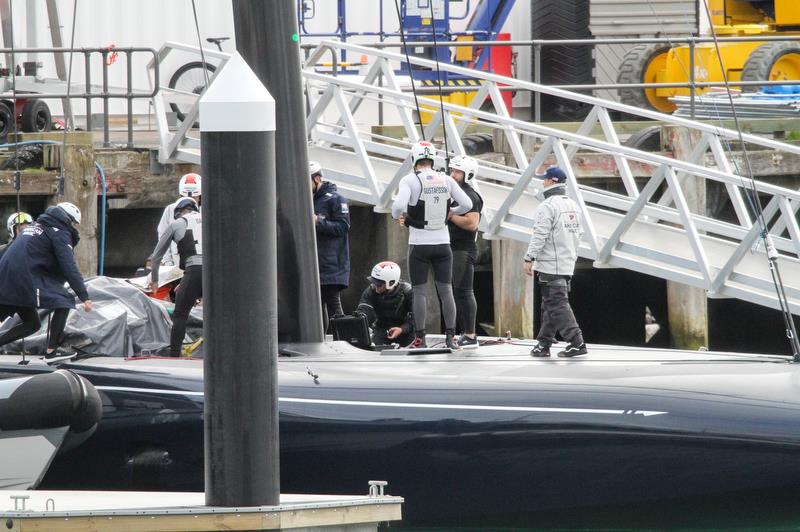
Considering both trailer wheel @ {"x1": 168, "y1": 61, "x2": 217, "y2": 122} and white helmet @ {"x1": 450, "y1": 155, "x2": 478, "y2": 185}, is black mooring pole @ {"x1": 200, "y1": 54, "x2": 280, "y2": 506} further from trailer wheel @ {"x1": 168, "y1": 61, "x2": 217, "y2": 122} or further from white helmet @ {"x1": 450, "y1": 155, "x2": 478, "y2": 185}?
trailer wheel @ {"x1": 168, "y1": 61, "x2": 217, "y2": 122}

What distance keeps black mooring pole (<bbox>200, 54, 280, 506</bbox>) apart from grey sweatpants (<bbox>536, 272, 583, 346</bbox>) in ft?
12.5

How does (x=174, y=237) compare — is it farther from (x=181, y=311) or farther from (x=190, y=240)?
(x=181, y=311)

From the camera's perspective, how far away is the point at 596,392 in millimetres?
8094

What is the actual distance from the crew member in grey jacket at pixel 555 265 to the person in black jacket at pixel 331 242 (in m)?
2.07

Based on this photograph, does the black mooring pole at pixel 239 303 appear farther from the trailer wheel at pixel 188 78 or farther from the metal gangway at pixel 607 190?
the trailer wheel at pixel 188 78

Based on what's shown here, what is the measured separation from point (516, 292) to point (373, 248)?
1681 millimetres

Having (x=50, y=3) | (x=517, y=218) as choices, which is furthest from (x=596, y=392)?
(x=50, y=3)

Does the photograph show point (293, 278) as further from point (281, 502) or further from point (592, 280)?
point (592, 280)

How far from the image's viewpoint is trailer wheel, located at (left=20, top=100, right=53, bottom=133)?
14.8 meters

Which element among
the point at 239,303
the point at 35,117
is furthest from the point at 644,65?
the point at 239,303

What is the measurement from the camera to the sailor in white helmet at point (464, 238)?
10.2 metres

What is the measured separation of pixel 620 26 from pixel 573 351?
11.1m

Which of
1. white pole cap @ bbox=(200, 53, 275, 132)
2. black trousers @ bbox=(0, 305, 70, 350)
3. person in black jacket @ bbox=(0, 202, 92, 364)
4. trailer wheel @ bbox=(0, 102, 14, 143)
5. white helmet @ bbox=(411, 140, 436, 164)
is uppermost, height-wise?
white pole cap @ bbox=(200, 53, 275, 132)

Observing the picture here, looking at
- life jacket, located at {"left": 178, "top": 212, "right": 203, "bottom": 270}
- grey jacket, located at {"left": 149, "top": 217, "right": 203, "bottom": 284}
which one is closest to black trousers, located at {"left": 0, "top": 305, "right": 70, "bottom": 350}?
grey jacket, located at {"left": 149, "top": 217, "right": 203, "bottom": 284}
